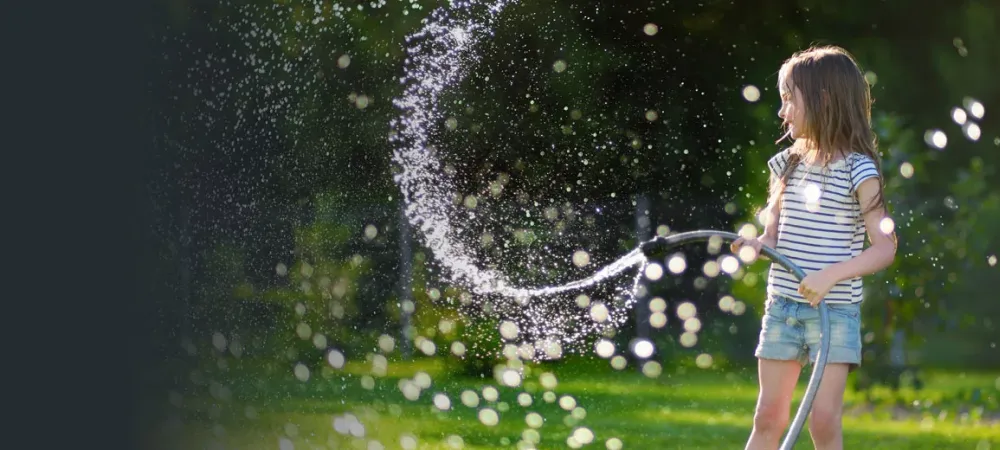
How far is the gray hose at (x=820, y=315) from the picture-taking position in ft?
8.08

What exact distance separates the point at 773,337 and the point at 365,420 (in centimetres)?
326

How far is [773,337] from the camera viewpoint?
9.13ft

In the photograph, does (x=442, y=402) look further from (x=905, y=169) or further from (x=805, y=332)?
(x=805, y=332)

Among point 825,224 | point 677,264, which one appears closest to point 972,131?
point 677,264

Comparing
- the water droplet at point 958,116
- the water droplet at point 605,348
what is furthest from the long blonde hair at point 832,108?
the water droplet at point 605,348

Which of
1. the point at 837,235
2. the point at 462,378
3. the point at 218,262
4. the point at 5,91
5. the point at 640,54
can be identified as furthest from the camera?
the point at 218,262

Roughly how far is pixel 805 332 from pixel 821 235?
217 millimetres

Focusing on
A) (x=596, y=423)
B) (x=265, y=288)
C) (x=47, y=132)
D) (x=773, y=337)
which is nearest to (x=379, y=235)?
(x=265, y=288)

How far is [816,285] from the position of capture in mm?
2646

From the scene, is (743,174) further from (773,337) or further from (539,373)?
(773,337)

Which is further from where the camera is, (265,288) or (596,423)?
(265,288)

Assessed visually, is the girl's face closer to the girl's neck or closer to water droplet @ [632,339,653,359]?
the girl's neck

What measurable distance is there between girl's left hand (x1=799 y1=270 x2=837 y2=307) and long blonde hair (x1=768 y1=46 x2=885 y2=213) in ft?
0.93

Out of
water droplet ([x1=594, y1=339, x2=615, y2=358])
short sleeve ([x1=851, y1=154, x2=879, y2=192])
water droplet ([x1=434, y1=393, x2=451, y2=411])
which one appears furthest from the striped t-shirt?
water droplet ([x1=594, y1=339, x2=615, y2=358])
